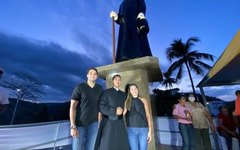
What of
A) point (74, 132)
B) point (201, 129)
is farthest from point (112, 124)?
point (201, 129)

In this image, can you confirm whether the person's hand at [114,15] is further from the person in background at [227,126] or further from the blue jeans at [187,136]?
the person in background at [227,126]

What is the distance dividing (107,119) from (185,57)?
22016 millimetres

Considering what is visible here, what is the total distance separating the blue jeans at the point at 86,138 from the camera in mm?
2638

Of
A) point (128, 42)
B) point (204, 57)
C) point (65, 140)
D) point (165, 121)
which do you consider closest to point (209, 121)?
point (165, 121)

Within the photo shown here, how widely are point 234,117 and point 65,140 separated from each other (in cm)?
408

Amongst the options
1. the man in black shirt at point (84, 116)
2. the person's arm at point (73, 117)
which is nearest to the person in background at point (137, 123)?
the man in black shirt at point (84, 116)

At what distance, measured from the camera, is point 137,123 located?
2.79 metres

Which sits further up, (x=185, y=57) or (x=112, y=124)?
(x=185, y=57)

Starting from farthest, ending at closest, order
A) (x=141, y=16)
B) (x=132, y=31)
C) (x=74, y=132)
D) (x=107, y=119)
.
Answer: (x=132, y=31), (x=141, y=16), (x=107, y=119), (x=74, y=132)

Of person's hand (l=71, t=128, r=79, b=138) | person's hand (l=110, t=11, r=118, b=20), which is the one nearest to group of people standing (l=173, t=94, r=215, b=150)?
person's hand (l=110, t=11, r=118, b=20)

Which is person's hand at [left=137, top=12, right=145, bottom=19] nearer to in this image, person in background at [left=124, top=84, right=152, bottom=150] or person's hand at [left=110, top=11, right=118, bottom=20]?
person's hand at [left=110, top=11, right=118, bottom=20]

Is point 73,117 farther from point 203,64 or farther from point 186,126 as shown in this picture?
point 203,64

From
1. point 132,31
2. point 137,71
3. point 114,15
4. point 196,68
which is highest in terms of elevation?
point 196,68

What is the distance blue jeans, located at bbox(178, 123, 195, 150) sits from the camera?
4.30m
